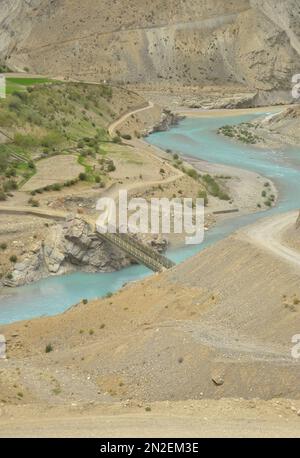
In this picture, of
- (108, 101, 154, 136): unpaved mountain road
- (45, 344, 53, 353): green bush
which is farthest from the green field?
(45, 344, 53, 353): green bush

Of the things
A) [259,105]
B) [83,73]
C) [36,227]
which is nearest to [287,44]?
[259,105]

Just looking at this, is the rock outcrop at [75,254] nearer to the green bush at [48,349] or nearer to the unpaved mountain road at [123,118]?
the green bush at [48,349]

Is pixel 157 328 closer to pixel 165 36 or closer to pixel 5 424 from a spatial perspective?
pixel 5 424

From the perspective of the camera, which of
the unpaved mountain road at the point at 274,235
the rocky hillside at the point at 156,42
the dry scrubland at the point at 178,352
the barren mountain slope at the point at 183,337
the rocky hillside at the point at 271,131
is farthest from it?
the rocky hillside at the point at 156,42

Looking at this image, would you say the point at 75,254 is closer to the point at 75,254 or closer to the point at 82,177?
the point at 75,254

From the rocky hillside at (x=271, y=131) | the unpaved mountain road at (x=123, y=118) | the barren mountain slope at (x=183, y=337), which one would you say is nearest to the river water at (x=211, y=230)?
the rocky hillside at (x=271, y=131)

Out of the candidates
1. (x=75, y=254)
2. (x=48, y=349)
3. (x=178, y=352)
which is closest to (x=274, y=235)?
(x=178, y=352)
